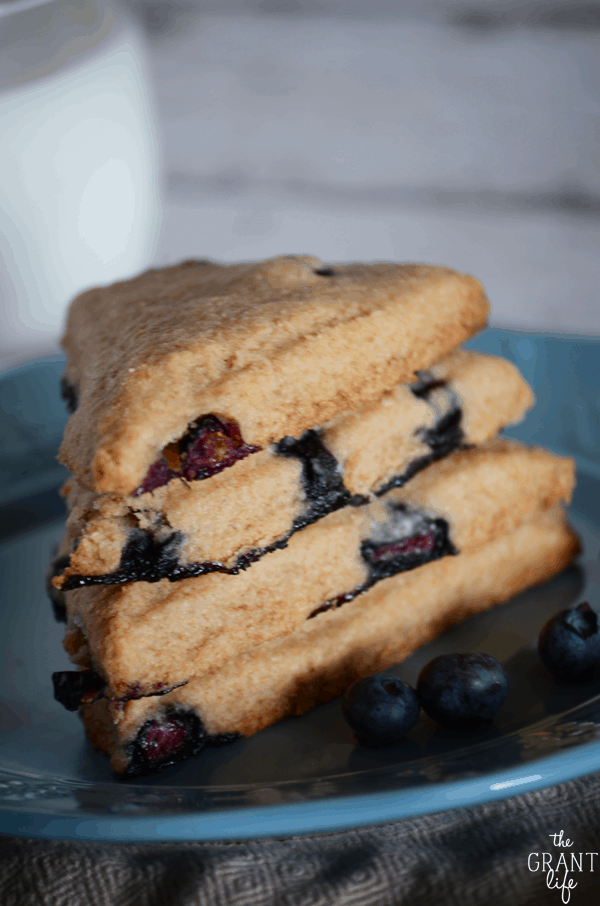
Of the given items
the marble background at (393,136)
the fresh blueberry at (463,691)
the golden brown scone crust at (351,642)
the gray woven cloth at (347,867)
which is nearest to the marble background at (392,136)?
the marble background at (393,136)

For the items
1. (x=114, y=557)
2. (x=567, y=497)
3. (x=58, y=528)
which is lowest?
(x=58, y=528)

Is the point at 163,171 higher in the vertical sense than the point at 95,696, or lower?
higher

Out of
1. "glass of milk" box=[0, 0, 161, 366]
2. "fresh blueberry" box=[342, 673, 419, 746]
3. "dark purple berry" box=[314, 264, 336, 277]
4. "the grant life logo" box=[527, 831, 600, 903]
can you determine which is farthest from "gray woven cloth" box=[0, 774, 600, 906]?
"glass of milk" box=[0, 0, 161, 366]

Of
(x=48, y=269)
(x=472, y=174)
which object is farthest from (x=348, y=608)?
(x=472, y=174)

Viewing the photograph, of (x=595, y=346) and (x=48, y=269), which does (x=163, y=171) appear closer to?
(x=48, y=269)

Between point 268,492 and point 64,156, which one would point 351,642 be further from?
point 64,156

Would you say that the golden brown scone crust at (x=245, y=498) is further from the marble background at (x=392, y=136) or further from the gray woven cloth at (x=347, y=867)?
the marble background at (x=392, y=136)

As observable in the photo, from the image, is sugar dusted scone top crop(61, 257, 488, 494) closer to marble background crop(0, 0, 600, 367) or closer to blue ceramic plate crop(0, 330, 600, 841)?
blue ceramic plate crop(0, 330, 600, 841)
